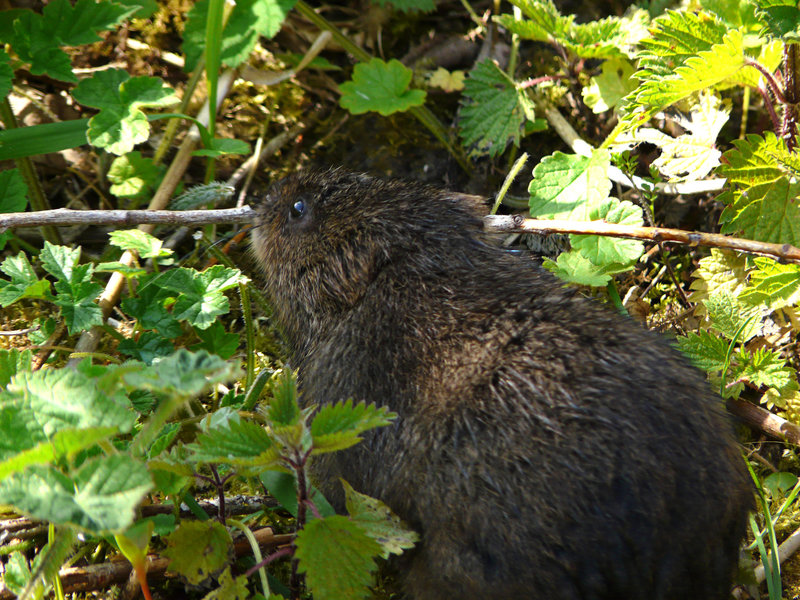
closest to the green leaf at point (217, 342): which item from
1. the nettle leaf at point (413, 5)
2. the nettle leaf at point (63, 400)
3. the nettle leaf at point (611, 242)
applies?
the nettle leaf at point (63, 400)

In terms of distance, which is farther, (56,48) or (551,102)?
(551,102)

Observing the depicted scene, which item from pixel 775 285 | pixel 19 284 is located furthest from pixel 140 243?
pixel 775 285

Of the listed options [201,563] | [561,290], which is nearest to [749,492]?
[561,290]

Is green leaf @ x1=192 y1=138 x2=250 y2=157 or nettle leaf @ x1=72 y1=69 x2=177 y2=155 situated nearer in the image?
nettle leaf @ x1=72 y1=69 x2=177 y2=155

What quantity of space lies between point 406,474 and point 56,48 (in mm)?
2542

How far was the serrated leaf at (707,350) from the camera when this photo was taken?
3084 millimetres

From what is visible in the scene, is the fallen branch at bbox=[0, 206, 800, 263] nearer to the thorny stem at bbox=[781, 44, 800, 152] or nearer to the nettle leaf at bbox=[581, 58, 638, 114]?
the thorny stem at bbox=[781, 44, 800, 152]

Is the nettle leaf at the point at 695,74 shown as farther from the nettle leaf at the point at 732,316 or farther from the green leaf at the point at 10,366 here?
the green leaf at the point at 10,366

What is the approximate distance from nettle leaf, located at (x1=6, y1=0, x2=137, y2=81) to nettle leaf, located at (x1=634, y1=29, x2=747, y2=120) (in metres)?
2.34

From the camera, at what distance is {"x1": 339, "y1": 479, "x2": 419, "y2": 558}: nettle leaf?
85.2 inches

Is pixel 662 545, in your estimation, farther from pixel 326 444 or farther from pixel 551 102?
pixel 551 102

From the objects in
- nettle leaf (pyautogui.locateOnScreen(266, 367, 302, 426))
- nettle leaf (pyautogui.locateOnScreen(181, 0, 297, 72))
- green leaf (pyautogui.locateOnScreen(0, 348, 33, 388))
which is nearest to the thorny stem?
nettle leaf (pyautogui.locateOnScreen(181, 0, 297, 72))

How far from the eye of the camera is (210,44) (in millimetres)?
3531

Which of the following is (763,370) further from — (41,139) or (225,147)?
(41,139)
